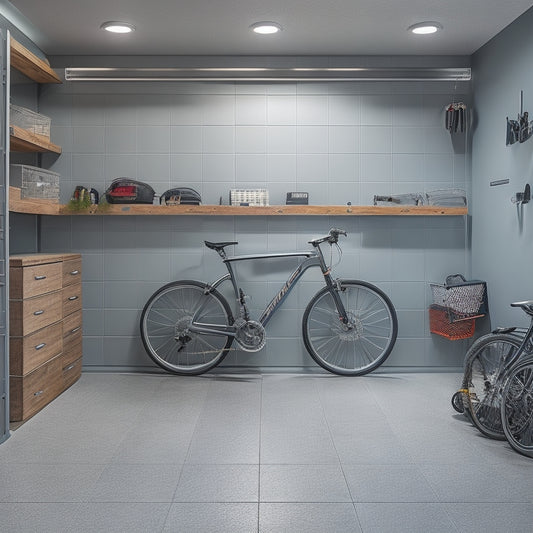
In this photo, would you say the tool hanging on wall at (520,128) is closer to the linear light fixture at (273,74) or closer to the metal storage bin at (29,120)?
the linear light fixture at (273,74)

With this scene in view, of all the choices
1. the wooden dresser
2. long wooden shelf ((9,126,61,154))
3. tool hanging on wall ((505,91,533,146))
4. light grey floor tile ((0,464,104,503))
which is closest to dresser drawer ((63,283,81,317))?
the wooden dresser

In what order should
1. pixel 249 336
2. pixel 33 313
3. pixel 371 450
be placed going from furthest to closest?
pixel 249 336
pixel 33 313
pixel 371 450

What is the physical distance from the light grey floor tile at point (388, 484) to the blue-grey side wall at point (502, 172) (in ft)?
5.25

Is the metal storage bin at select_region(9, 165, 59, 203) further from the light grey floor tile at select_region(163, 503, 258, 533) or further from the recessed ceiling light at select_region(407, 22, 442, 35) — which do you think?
the recessed ceiling light at select_region(407, 22, 442, 35)

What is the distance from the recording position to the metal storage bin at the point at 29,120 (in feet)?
12.9

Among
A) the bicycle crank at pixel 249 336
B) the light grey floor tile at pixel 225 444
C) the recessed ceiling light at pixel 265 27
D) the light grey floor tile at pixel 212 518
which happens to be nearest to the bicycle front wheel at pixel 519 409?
the light grey floor tile at pixel 225 444

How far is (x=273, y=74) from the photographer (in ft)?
15.6

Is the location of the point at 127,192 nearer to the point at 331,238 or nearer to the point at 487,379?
the point at 331,238

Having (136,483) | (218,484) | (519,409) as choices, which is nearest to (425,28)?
(519,409)

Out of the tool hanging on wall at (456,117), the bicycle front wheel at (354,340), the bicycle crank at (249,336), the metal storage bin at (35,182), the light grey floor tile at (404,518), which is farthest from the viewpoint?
the bicycle front wheel at (354,340)

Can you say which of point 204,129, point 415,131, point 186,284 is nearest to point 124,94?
point 204,129

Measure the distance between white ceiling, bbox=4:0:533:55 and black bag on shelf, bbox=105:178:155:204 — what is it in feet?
3.26

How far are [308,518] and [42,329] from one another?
7.16 ft

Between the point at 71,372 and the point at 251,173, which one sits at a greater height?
the point at 251,173
